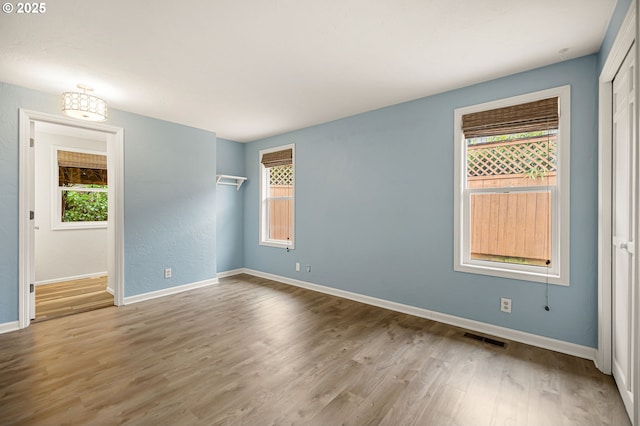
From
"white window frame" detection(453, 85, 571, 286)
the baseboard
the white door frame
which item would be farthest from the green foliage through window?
"white window frame" detection(453, 85, 571, 286)

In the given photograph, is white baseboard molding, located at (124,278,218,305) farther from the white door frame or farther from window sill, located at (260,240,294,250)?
window sill, located at (260,240,294,250)

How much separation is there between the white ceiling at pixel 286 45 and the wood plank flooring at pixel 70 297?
2593mm

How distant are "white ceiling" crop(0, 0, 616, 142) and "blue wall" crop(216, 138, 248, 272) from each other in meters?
1.93

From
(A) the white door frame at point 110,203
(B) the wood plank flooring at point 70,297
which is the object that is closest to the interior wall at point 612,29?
(A) the white door frame at point 110,203

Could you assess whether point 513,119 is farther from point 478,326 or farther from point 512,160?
point 478,326

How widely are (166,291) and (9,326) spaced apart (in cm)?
156

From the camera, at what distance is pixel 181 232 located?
14.4 feet

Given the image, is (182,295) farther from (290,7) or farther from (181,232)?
(290,7)

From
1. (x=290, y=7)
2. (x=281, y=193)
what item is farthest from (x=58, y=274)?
(x=290, y=7)

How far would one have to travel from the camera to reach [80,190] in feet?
17.0

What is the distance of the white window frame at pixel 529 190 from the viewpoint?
250cm

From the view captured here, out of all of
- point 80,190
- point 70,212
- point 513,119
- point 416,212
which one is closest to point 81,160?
point 80,190

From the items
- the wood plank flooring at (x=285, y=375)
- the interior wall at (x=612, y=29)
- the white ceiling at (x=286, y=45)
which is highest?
the white ceiling at (x=286, y=45)

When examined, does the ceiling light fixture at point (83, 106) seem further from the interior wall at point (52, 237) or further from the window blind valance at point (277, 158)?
the interior wall at point (52, 237)
